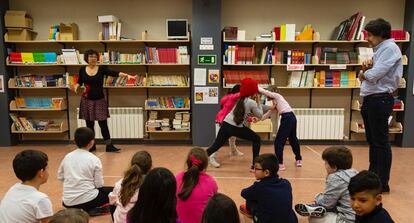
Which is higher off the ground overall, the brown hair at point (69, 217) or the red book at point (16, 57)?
the red book at point (16, 57)

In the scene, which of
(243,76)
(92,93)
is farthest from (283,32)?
(92,93)

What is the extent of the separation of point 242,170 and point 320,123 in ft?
7.85

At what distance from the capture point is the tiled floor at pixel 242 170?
3.35 metres

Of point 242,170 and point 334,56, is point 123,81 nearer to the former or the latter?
point 242,170

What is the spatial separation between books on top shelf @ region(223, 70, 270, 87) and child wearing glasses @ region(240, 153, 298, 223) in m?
3.72

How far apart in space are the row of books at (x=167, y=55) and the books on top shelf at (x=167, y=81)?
0.30m

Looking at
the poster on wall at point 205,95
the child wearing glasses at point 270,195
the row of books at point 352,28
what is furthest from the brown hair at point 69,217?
the row of books at point 352,28

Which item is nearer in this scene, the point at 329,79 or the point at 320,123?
the point at 329,79

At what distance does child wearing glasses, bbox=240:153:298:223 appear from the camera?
85.0 inches

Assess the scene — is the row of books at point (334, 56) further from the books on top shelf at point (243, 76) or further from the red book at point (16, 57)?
the red book at point (16, 57)

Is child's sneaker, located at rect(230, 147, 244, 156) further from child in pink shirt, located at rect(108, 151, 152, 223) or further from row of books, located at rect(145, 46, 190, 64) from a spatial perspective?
child in pink shirt, located at rect(108, 151, 152, 223)

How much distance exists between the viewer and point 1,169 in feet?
14.5

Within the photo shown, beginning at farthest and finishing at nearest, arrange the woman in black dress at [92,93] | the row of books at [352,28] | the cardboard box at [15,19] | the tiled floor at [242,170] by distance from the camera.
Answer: the cardboard box at [15,19], the row of books at [352,28], the woman in black dress at [92,93], the tiled floor at [242,170]

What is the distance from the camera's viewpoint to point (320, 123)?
19.8 ft
